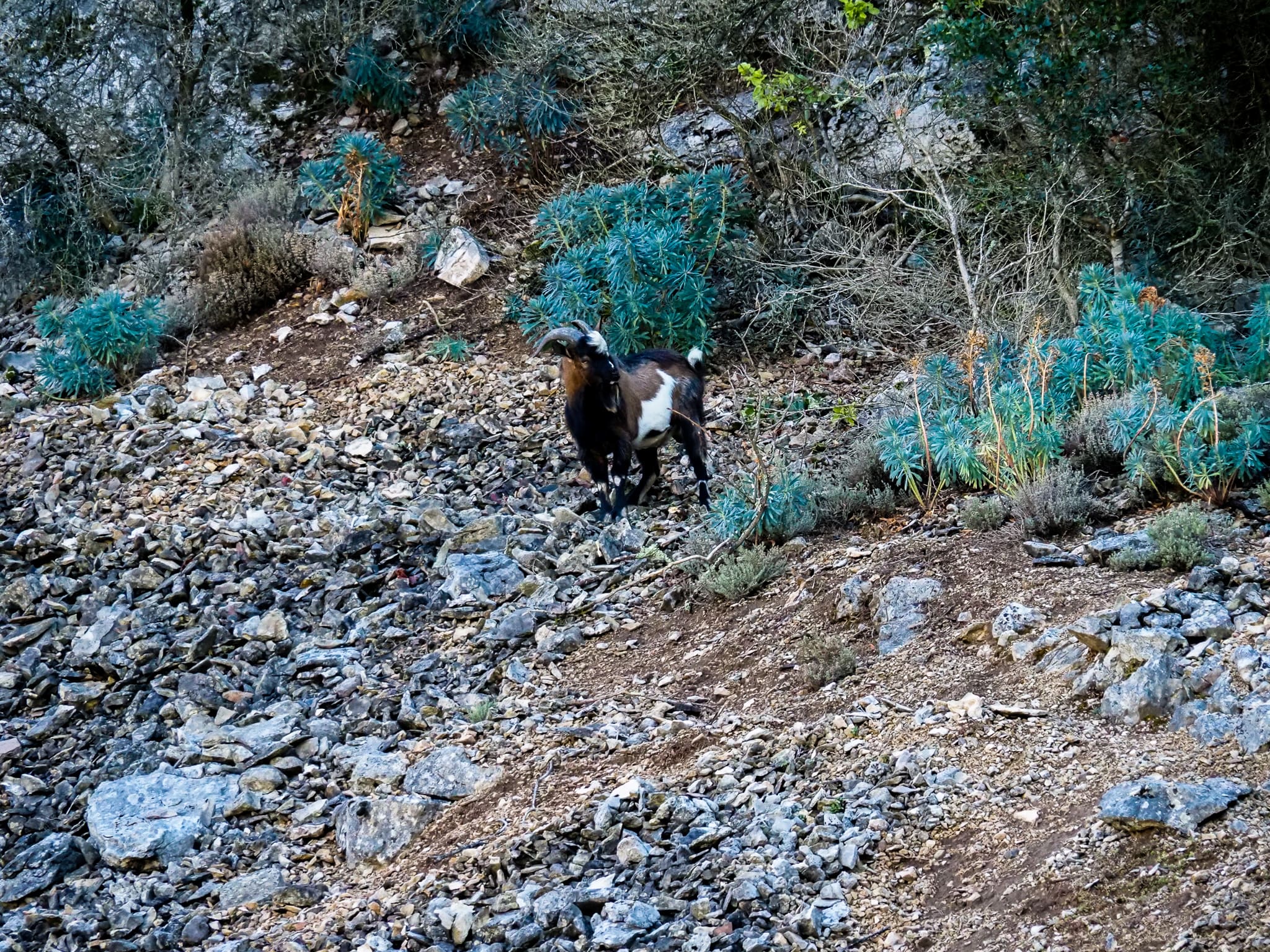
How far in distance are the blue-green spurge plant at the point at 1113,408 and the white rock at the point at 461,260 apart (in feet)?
14.0

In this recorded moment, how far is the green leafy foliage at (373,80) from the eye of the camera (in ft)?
39.9

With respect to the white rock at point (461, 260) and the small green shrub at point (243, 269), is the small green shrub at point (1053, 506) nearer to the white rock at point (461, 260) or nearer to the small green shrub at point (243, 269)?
the white rock at point (461, 260)

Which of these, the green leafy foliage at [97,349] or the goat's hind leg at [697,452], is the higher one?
the green leafy foliage at [97,349]

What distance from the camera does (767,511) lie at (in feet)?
21.3

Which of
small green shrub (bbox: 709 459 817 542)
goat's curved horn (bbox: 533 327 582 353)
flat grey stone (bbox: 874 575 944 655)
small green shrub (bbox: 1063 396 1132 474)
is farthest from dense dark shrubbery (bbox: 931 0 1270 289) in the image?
flat grey stone (bbox: 874 575 944 655)

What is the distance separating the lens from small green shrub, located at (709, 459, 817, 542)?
6426mm

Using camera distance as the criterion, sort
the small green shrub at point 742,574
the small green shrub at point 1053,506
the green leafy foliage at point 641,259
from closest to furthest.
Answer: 1. the small green shrub at point 1053,506
2. the small green shrub at point 742,574
3. the green leafy foliage at point 641,259

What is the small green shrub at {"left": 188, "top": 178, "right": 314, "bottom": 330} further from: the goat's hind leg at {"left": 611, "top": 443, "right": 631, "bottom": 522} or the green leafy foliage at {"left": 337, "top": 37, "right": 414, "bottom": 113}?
the goat's hind leg at {"left": 611, "top": 443, "right": 631, "bottom": 522}

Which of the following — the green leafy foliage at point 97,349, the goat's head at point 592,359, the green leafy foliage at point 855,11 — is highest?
the green leafy foliage at point 855,11

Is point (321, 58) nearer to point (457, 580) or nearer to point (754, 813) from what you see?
point (457, 580)

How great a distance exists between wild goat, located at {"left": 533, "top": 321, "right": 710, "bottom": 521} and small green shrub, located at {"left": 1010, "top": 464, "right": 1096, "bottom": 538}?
203 cm

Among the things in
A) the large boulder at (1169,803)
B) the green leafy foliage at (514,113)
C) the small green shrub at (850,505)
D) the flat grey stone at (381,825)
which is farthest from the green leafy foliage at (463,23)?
the large boulder at (1169,803)

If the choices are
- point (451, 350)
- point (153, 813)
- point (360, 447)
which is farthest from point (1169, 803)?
point (451, 350)

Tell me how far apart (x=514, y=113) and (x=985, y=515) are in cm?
666
